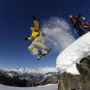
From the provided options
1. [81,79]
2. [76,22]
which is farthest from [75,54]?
[76,22]

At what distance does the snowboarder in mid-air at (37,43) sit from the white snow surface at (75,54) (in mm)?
4660

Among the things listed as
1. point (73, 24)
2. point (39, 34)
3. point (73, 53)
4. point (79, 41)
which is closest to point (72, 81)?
point (73, 53)

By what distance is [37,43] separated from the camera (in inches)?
544

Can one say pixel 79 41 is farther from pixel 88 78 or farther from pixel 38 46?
pixel 38 46

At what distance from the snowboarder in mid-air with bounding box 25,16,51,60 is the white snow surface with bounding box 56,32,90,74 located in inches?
183

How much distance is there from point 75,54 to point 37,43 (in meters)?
5.66

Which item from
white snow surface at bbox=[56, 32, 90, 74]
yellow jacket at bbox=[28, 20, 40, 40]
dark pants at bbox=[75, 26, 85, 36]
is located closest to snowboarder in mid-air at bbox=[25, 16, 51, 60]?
yellow jacket at bbox=[28, 20, 40, 40]

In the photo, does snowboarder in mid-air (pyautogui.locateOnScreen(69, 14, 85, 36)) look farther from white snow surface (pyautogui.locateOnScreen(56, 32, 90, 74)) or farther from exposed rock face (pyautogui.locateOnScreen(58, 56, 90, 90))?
exposed rock face (pyautogui.locateOnScreen(58, 56, 90, 90))

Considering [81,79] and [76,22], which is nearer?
[81,79]

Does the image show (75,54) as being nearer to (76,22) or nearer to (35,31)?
(35,31)

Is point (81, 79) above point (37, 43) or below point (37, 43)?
below

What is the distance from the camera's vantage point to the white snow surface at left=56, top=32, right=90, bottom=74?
833 centimetres

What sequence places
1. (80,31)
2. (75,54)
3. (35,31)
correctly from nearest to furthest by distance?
1. (75,54)
2. (35,31)
3. (80,31)

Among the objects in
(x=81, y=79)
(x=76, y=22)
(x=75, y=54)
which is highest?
(x=76, y=22)
